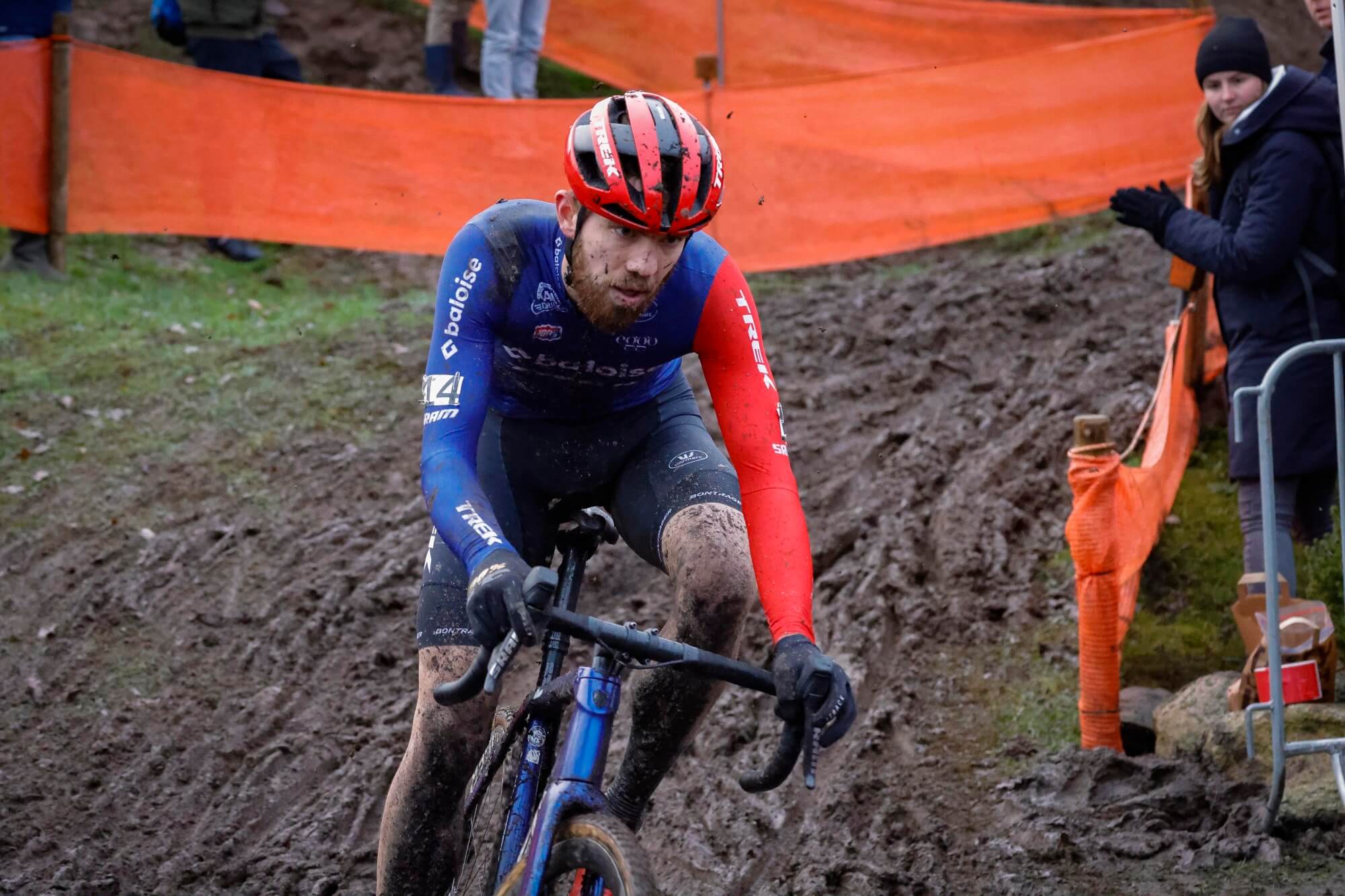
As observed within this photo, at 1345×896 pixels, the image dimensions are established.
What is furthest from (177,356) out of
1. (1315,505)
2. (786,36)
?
(1315,505)

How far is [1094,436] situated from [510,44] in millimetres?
6873

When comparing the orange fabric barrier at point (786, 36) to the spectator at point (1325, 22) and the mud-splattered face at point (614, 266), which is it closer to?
the spectator at point (1325, 22)

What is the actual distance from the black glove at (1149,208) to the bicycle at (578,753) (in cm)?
348

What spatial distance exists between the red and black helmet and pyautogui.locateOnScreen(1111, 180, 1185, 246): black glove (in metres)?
2.94

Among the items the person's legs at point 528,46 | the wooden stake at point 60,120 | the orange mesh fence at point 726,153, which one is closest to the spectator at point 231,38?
the orange mesh fence at point 726,153

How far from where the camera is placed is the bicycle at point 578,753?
3.40m

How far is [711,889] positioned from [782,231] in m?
6.29

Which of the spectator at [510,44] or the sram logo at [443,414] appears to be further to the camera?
the spectator at [510,44]

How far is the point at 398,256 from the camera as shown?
39.5 feet

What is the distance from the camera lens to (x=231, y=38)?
1098 centimetres

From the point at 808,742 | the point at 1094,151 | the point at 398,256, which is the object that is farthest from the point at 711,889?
the point at 398,256

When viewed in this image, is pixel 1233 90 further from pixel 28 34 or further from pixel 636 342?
pixel 28 34

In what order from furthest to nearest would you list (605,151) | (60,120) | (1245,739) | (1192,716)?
(60,120) < (1192,716) < (1245,739) < (605,151)

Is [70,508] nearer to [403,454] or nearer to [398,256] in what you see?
[403,454]
